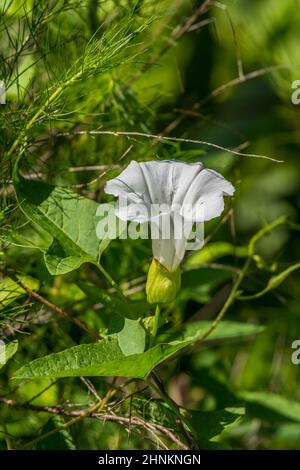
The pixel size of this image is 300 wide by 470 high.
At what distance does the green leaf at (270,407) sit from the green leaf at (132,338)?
12.4 inches

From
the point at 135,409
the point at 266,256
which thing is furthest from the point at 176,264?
the point at 266,256

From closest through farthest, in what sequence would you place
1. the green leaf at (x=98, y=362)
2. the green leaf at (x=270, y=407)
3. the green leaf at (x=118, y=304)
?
the green leaf at (x=98, y=362), the green leaf at (x=118, y=304), the green leaf at (x=270, y=407)

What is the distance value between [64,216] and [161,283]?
0.11m

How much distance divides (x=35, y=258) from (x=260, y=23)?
2.28ft

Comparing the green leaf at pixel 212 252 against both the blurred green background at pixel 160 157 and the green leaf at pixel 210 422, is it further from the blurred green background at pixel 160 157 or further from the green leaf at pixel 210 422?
the green leaf at pixel 210 422

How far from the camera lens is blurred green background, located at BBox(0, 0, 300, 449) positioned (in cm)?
78

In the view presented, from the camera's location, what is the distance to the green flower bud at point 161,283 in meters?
0.69

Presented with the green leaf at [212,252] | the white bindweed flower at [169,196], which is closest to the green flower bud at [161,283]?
the white bindweed flower at [169,196]

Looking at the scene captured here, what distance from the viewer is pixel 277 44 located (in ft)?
4.34

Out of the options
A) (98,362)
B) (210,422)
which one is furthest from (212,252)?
(98,362)

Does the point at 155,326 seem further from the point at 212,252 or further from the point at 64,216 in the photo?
the point at 212,252

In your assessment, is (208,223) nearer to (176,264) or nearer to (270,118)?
(176,264)

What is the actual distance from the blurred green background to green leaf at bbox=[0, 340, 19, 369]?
0.04 ft

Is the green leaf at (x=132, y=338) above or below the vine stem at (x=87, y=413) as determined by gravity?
above
